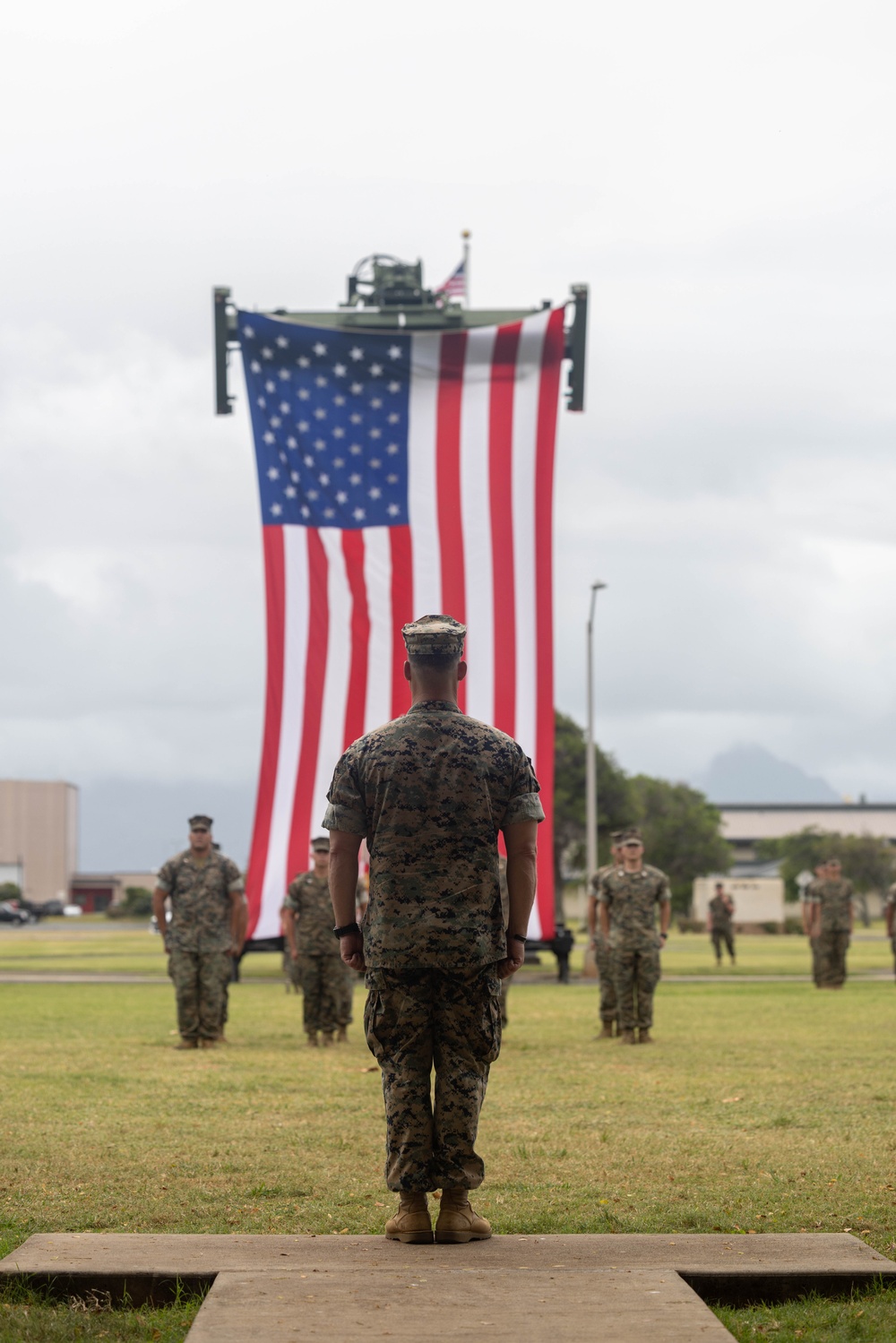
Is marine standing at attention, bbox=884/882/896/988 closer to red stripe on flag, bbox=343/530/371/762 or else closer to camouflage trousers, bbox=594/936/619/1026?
red stripe on flag, bbox=343/530/371/762

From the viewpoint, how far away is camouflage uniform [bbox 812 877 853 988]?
26.8m

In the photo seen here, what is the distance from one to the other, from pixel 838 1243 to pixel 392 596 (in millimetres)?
18946

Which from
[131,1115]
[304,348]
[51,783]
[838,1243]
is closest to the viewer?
[838,1243]

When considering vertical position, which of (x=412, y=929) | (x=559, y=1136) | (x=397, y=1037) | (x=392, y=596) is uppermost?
(x=392, y=596)

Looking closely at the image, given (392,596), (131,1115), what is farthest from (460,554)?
(131,1115)

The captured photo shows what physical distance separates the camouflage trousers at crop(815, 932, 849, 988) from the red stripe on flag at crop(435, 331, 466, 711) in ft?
24.4

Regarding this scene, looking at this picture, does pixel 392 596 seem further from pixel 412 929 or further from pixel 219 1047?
pixel 412 929

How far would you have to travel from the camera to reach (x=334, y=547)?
2484 cm

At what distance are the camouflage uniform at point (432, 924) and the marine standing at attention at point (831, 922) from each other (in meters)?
21.3

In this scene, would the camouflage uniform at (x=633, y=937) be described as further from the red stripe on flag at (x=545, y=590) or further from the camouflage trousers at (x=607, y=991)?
the red stripe on flag at (x=545, y=590)

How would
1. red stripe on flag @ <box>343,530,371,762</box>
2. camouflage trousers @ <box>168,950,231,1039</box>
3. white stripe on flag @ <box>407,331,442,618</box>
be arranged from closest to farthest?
1. camouflage trousers @ <box>168,950,231,1039</box>
2. red stripe on flag @ <box>343,530,371,762</box>
3. white stripe on flag @ <box>407,331,442,618</box>

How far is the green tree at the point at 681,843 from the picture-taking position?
90.4 meters

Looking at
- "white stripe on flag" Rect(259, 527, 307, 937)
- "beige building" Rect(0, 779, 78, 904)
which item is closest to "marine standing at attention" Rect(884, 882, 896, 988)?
"white stripe on flag" Rect(259, 527, 307, 937)

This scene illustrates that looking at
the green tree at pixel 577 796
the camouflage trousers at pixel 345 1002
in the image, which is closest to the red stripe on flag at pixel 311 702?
the camouflage trousers at pixel 345 1002
